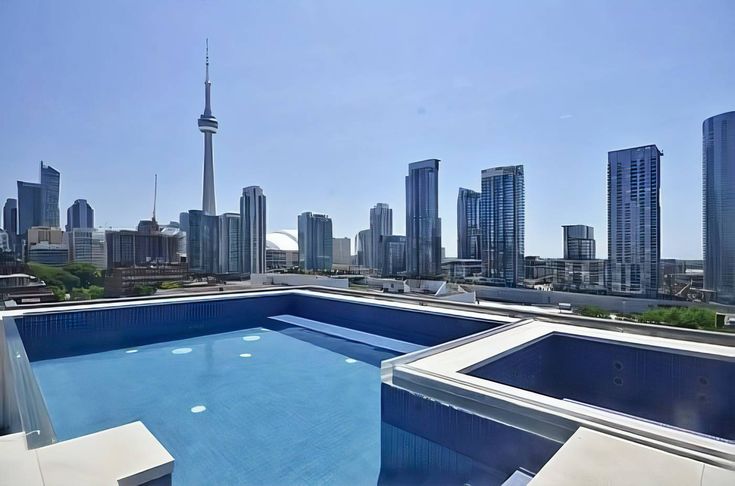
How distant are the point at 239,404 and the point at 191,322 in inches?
144

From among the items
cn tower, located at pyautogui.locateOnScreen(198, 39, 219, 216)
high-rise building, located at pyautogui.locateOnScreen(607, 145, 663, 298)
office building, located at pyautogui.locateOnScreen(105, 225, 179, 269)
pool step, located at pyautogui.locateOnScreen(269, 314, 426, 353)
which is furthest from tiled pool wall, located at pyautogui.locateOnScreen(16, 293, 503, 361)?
cn tower, located at pyautogui.locateOnScreen(198, 39, 219, 216)

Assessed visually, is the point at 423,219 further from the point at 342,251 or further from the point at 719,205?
the point at 342,251

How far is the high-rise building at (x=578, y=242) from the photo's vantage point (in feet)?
61.9

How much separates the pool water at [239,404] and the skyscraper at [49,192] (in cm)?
205

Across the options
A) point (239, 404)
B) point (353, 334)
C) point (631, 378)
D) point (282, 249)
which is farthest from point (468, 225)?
point (282, 249)

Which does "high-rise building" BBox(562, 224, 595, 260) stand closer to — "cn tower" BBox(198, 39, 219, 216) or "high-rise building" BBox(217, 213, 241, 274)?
"high-rise building" BBox(217, 213, 241, 274)

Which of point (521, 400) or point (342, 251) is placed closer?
point (521, 400)

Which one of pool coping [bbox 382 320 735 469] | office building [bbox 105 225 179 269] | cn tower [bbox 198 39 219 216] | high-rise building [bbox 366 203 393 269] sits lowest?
pool coping [bbox 382 320 735 469]

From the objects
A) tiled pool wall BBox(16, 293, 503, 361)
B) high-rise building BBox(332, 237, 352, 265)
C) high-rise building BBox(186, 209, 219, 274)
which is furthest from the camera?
high-rise building BBox(332, 237, 352, 265)

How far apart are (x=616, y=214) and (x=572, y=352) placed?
9.90 meters

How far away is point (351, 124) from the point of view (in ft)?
29.5

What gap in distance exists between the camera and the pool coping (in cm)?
159

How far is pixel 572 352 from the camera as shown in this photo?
3930mm

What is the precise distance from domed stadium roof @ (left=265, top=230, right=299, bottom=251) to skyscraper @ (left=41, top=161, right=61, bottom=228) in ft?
118
